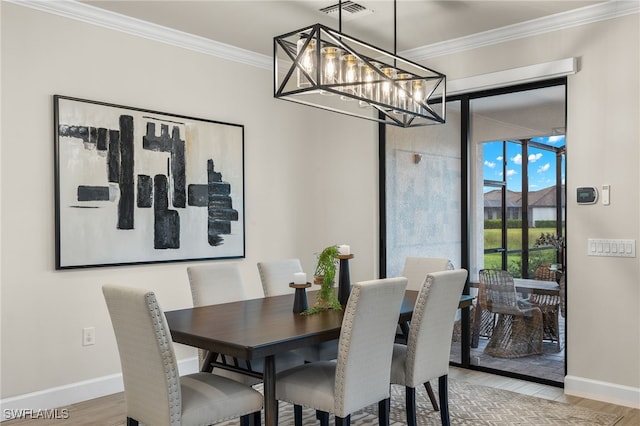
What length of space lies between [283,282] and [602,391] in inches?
88.6

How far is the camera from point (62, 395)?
3689mm

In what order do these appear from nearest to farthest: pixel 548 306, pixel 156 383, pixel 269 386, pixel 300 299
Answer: pixel 156 383 < pixel 269 386 < pixel 300 299 < pixel 548 306

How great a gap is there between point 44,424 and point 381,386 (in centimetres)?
205

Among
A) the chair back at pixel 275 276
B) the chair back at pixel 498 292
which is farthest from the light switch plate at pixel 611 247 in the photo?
the chair back at pixel 275 276

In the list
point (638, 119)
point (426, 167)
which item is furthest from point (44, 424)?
point (638, 119)

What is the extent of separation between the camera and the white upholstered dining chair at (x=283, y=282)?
360 centimetres

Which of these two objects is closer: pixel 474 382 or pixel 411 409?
pixel 411 409

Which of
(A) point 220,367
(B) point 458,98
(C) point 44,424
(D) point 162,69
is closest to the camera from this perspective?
(A) point 220,367

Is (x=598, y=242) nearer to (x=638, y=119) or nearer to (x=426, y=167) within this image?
(x=638, y=119)

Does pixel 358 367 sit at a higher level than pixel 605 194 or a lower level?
lower

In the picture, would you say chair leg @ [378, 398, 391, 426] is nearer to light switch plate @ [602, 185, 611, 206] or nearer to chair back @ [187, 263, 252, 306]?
chair back @ [187, 263, 252, 306]

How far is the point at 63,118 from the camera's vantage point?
12.1 feet

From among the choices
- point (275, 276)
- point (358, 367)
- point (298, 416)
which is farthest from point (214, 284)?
point (358, 367)

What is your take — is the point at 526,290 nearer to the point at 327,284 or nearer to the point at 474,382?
the point at 474,382
